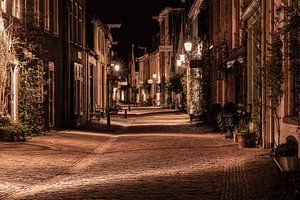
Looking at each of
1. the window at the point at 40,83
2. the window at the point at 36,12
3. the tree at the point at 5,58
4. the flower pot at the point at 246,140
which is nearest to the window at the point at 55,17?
the window at the point at 36,12

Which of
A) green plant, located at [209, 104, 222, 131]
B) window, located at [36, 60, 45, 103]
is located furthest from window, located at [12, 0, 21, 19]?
green plant, located at [209, 104, 222, 131]

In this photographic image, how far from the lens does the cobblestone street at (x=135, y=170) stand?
32.4ft

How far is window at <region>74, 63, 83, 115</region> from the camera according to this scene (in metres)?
30.2

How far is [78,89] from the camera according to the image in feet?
103

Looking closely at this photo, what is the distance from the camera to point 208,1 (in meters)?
35.6

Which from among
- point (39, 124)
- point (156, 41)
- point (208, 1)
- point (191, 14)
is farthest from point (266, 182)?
point (156, 41)

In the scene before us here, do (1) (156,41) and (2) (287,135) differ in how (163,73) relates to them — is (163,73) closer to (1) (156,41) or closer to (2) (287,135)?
(1) (156,41)

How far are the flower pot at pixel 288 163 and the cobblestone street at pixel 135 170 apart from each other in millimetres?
600

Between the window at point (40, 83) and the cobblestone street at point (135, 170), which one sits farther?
the window at point (40, 83)

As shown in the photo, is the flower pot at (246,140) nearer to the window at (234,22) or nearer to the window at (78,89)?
the window at (234,22)

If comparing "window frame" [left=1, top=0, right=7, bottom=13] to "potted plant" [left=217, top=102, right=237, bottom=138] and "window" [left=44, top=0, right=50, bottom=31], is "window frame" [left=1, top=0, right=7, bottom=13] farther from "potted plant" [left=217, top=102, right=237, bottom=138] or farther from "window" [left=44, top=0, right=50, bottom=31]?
"potted plant" [left=217, top=102, right=237, bottom=138]

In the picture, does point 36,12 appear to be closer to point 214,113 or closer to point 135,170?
point 214,113

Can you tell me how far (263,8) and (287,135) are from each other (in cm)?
423

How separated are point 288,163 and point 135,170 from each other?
474 cm
